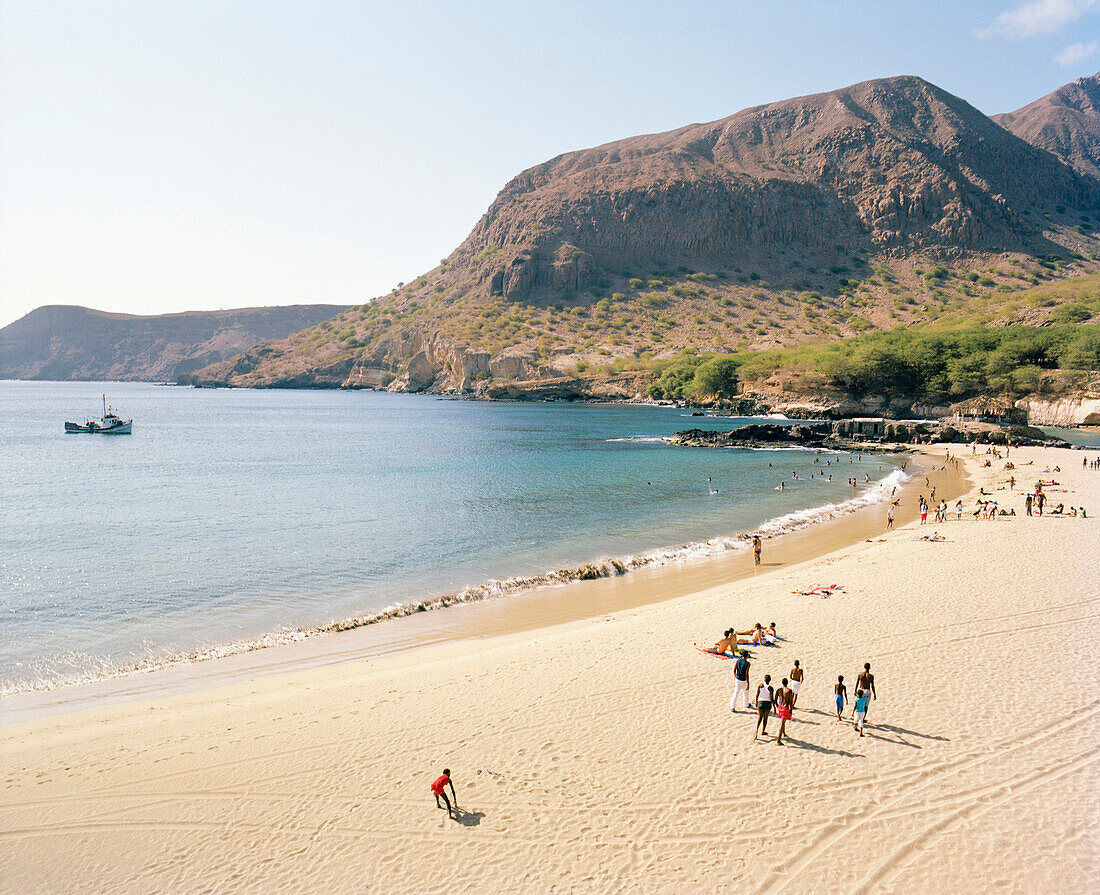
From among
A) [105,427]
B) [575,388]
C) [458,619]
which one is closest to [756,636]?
[458,619]

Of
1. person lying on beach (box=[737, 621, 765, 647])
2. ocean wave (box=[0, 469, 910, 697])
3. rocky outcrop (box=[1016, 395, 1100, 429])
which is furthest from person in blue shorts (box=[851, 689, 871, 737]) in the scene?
rocky outcrop (box=[1016, 395, 1100, 429])

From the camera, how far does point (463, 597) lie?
19844 mm

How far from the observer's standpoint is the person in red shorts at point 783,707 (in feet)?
33.0

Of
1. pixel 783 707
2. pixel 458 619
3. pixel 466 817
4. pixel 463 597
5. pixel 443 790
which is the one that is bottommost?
pixel 458 619

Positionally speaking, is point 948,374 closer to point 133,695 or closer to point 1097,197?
point 133,695

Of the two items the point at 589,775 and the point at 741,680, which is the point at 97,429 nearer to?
the point at 589,775

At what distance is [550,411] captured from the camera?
368 feet

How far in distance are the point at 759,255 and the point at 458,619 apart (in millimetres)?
177872

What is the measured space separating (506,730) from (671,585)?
38.3 feet

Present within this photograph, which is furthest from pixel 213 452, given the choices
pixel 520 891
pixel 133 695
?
pixel 520 891

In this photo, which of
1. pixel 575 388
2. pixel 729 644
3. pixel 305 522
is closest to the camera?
pixel 729 644

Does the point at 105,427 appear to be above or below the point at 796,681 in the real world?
above

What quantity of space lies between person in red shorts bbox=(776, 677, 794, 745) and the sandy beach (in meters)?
0.24

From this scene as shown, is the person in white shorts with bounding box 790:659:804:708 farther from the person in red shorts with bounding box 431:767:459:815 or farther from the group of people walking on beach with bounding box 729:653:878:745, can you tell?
the person in red shorts with bounding box 431:767:459:815
